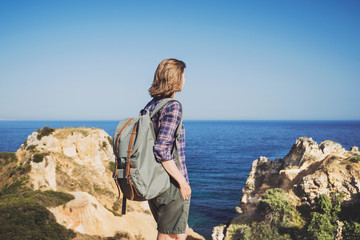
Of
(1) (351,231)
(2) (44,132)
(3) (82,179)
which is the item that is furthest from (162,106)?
(2) (44,132)

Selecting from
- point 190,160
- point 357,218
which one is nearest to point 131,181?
point 357,218

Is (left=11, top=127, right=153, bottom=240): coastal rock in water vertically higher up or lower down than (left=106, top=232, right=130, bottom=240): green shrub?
higher up

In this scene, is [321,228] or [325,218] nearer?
[321,228]

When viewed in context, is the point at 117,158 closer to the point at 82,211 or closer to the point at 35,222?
the point at 35,222

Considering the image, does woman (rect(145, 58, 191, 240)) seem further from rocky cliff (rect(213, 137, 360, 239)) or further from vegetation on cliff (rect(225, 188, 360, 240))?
rocky cliff (rect(213, 137, 360, 239))

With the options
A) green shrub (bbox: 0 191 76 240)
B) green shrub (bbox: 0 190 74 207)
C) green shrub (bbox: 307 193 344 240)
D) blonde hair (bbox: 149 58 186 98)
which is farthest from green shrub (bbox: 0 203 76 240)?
green shrub (bbox: 307 193 344 240)

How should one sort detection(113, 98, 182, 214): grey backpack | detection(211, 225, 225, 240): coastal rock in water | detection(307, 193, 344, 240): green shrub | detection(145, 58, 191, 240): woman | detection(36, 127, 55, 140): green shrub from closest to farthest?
detection(113, 98, 182, 214): grey backpack
detection(145, 58, 191, 240): woman
detection(307, 193, 344, 240): green shrub
detection(211, 225, 225, 240): coastal rock in water
detection(36, 127, 55, 140): green shrub

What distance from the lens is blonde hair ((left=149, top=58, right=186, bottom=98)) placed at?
3465mm

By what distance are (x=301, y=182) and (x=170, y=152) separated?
970 inches

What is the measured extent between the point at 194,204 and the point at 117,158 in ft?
155

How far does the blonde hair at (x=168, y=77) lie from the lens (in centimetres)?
346

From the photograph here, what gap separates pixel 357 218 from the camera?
Result: 21781 mm

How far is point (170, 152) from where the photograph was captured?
11.1 feet

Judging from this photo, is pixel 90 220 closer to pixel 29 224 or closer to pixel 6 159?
pixel 29 224
